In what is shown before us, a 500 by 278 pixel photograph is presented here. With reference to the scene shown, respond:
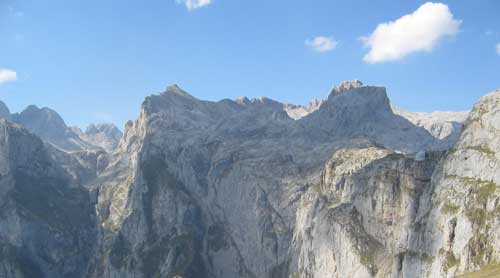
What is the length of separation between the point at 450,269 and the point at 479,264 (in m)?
11.5

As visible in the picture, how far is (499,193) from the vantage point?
19538 cm

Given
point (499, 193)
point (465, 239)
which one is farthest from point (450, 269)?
point (499, 193)

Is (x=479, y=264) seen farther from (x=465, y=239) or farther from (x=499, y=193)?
(x=499, y=193)

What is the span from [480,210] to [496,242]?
1356 centimetres

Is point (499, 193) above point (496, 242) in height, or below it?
above

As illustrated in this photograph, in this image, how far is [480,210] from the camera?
19988cm

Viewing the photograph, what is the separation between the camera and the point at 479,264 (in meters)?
190

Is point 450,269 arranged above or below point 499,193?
below

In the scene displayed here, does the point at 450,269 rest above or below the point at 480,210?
below

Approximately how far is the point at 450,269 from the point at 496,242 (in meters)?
18.2

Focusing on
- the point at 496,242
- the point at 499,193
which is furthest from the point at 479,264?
the point at 499,193

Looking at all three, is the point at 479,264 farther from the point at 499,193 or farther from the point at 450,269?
the point at 499,193

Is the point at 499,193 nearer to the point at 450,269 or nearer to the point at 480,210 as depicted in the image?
the point at 480,210

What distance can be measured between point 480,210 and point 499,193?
887 centimetres
